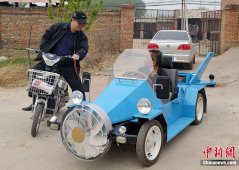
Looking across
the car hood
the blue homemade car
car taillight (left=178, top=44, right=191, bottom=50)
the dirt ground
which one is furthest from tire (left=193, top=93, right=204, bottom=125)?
car taillight (left=178, top=44, right=191, bottom=50)

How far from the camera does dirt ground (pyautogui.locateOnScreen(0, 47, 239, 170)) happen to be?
465 cm

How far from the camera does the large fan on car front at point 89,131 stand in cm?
420

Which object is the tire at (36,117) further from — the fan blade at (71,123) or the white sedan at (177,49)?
the white sedan at (177,49)

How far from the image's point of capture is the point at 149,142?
454 centimetres

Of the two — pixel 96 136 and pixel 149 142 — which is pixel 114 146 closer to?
A: pixel 149 142

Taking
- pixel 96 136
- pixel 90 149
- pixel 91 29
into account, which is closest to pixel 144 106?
pixel 96 136

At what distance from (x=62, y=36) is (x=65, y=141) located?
88.2 inches

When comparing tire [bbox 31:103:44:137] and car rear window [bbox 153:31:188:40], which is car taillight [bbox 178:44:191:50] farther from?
tire [bbox 31:103:44:137]

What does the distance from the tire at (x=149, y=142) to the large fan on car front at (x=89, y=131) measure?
39 centimetres

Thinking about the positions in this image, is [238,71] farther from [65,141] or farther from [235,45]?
[65,141]

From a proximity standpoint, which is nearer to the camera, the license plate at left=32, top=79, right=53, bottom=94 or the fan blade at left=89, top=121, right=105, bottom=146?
the fan blade at left=89, top=121, right=105, bottom=146

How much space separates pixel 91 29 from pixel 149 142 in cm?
1327

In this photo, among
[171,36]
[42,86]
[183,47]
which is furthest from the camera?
[171,36]

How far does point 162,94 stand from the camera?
16.1ft
